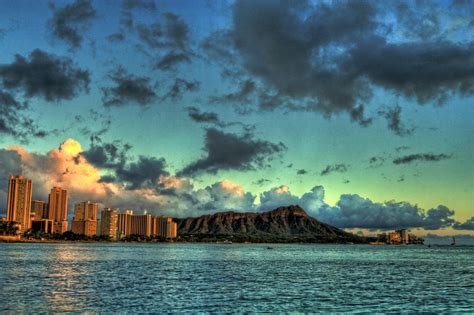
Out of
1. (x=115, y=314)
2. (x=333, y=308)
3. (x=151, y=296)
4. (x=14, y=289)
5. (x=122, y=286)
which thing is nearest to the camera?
(x=115, y=314)

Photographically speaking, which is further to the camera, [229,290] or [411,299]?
[229,290]

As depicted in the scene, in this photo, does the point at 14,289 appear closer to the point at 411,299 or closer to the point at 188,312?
the point at 188,312

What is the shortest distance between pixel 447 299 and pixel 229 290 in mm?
29108

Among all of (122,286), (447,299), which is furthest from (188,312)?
(447,299)

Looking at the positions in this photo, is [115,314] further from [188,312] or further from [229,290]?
[229,290]

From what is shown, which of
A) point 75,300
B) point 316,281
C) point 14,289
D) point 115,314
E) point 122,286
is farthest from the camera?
point 316,281

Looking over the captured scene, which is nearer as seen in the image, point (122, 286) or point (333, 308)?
point (333, 308)

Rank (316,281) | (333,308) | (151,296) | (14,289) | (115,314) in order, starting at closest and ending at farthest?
(115,314) < (333,308) < (151,296) < (14,289) < (316,281)

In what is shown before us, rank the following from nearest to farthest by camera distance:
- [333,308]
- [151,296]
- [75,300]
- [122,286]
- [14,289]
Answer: [333,308] < [75,300] < [151,296] < [14,289] < [122,286]

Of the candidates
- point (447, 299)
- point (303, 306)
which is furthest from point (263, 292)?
point (447, 299)

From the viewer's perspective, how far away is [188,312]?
5172 centimetres

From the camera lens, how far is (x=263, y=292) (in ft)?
229

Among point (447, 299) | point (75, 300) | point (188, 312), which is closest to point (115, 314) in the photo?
point (188, 312)

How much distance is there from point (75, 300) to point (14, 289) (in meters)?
15.1
